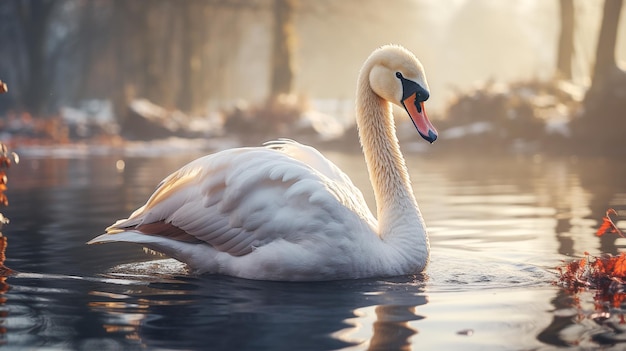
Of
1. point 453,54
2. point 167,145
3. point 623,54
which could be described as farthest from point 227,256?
point 453,54

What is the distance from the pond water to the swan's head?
113 cm

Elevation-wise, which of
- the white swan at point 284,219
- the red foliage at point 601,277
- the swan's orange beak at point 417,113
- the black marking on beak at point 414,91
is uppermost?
the black marking on beak at point 414,91

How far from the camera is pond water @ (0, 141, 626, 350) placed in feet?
15.6

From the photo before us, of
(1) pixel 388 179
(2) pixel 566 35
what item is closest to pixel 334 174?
(1) pixel 388 179

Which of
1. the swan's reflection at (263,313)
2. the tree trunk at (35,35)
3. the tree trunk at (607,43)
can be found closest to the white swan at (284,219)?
the swan's reflection at (263,313)

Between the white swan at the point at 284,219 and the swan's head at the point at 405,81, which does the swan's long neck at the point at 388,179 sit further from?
the swan's head at the point at 405,81

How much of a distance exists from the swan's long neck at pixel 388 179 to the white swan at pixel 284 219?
1 cm

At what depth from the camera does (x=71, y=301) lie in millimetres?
5855

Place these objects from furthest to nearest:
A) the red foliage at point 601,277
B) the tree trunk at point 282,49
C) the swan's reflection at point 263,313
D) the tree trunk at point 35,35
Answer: the tree trunk at point 35,35
the tree trunk at point 282,49
the red foliage at point 601,277
the swan's reflection at point 263,313

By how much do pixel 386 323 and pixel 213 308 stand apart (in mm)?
1062

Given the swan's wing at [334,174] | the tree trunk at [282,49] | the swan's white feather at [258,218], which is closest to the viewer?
the swan's white feather at [258,218]

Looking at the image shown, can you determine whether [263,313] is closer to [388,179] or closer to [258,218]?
[258,218]

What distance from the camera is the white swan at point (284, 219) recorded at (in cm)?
652

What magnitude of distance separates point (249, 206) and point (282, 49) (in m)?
25.6
